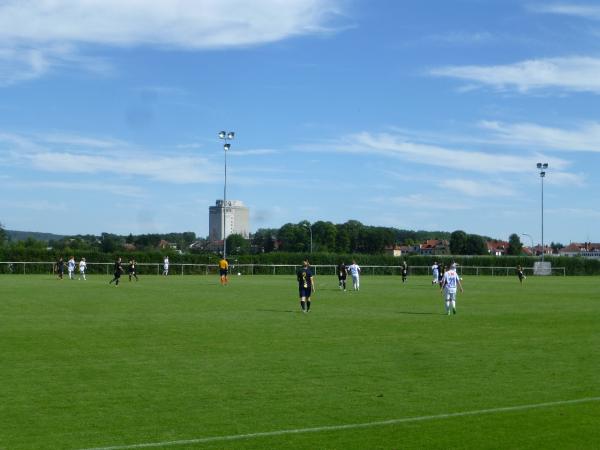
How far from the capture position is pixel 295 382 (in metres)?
13.1

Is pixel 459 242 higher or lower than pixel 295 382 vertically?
higher

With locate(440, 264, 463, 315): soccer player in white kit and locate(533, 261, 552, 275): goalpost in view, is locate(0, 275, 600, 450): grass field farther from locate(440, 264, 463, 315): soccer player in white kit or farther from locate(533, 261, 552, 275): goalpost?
locate(533, 261, 552, 275): goalpost

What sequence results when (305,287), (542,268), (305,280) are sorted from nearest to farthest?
1. (305,287)
2. (305,280)
3. (542,268)

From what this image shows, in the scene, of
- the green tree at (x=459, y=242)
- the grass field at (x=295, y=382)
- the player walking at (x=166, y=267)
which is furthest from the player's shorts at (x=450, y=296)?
the green tree at (x=459, y=242)

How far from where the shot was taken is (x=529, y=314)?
90.5ft

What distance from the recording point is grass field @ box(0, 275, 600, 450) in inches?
374

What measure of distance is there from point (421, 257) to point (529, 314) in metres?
61.6

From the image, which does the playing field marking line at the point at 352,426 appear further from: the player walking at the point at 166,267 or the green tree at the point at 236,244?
the green tree at the point at 236,244

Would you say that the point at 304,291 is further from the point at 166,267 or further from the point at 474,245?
the point at 474,245

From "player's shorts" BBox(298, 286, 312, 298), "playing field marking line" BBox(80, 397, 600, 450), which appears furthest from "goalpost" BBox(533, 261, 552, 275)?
"playing field marking line" BBox(80, 397, 600, 450)

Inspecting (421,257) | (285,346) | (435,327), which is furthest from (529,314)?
(421,257)

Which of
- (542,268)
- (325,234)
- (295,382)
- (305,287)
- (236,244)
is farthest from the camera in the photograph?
(236,244)

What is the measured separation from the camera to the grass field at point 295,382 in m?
9.49

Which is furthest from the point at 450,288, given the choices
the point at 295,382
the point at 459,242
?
the point at 459,242
